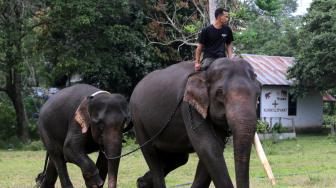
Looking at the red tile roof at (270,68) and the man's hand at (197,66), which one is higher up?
the man's hand at (197,66)

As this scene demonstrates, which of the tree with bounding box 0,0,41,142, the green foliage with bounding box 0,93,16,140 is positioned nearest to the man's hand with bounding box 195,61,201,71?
the tree with bounding box 0,0,41,142

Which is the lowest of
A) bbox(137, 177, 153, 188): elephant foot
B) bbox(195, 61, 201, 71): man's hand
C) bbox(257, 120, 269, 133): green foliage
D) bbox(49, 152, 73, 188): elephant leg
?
bbox(257, 120, 269, 133): green foliage

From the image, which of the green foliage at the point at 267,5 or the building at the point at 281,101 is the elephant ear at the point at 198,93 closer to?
the green foliage at the point at 267,5

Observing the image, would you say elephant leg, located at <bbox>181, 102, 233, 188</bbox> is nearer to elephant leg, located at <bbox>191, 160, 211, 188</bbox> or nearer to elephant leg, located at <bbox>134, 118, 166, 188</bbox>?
elephant leg, located at <bbox>191, 160, 211, 188</bbox>

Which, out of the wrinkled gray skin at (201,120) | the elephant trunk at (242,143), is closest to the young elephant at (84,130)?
the wrinkled gray skin at (201,120)

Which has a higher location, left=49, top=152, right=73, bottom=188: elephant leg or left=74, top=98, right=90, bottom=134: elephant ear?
left=74, top=98, right=90, bottom=134: elephant ear

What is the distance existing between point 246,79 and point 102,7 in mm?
18524

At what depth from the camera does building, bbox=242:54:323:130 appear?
103ft

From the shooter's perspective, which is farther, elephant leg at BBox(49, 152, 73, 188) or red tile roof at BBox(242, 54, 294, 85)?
red tile roof at BBox(242, 54, 294, 85)

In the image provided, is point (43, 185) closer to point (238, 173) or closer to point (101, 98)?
point (101, 98)

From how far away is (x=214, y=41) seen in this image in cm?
746

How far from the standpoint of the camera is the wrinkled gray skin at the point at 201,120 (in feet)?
19.4

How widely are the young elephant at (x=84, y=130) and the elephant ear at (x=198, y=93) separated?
205 cm

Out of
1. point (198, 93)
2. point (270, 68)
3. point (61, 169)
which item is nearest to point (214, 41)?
point (198, 93)
